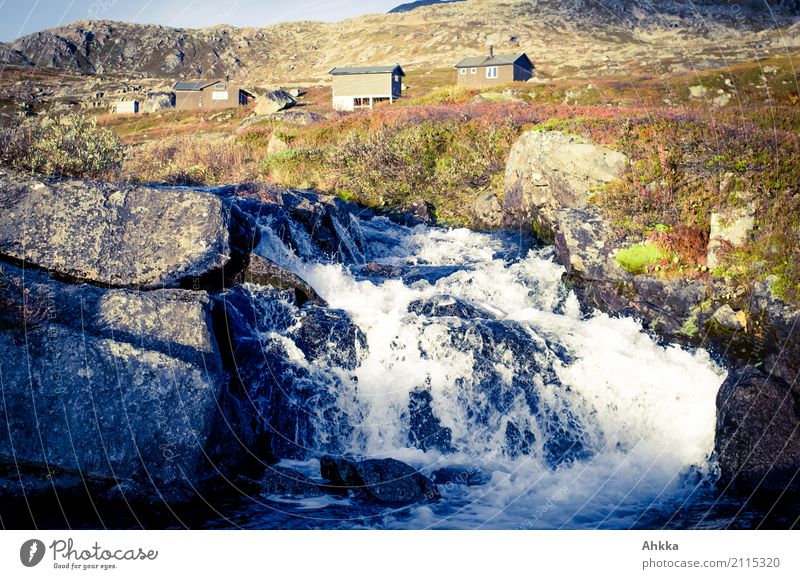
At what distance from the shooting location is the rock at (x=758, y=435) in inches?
439

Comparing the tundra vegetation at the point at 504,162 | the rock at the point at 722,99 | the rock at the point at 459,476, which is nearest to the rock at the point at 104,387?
the rock at the point at 459,476

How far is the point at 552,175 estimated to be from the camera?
75.6 feet

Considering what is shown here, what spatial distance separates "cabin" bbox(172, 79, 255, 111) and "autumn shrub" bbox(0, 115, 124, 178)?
3262 inches

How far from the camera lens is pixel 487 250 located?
24.0m

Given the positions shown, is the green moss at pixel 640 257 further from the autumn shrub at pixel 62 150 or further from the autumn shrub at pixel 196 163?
the autumn shrub at pixel 196 163

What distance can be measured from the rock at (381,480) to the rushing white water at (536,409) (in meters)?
0.33

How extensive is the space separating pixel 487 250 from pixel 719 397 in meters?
12.0

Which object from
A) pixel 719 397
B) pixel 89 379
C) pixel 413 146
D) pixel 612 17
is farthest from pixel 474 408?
pixel 612 17

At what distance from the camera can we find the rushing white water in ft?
36.6

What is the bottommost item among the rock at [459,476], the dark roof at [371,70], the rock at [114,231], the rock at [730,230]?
the rock at [459,476]

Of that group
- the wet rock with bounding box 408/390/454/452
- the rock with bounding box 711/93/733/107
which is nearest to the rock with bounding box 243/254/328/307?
the wet rock with bounding box 408/390/454/452

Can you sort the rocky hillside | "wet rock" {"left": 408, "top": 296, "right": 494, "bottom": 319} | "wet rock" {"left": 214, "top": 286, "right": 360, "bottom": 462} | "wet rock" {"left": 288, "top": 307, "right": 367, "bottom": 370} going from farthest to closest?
the rocky hillside, "wet rock" {"left": 408, "top": 296, "right": 494, "bottom": 319}, "wet rock" {"left": 288, "top": 307, "right": 367, "bottom": 370}, "wet rock" {"left": 214, "top": 286, "right": 360, "bottom": 462}

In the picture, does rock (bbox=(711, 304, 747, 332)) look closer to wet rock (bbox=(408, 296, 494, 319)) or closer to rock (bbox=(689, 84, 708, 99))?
wet rock (bbox=(408, 296, 494, 319))

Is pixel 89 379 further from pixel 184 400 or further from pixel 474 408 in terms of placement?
pixel 474 408
